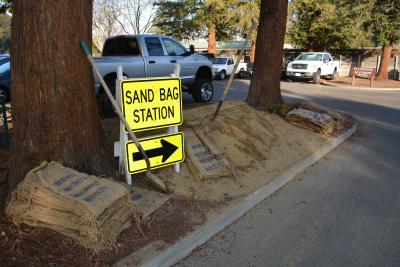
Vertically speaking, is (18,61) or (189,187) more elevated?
(18,61)

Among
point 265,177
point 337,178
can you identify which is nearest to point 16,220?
point 265,177

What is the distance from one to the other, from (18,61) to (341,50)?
32677 mm

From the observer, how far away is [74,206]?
335cm

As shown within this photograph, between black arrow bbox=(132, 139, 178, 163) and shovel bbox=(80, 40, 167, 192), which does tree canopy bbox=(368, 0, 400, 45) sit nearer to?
black arrow bbox=(132, 139, 178, 163)

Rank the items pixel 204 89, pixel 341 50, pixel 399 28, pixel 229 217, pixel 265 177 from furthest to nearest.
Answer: pixel 341 50
pixel 399 28
pixel 204 89
pixel 265 177
pixel 229 217

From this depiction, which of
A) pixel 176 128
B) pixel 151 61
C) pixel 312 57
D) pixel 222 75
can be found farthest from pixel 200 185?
pixel 312 57

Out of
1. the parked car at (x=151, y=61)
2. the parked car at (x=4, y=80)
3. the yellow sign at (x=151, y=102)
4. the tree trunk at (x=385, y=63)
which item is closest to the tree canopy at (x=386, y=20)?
the tree trunk at (x=385, y=63)

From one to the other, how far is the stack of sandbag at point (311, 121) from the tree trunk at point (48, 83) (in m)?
5.12

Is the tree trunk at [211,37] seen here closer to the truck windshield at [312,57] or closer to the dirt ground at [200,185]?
the truck windshield at [312,57]

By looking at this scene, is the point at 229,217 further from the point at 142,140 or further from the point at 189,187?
the point at 142,140

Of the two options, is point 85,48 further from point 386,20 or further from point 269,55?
point 386,20

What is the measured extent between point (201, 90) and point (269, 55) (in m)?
3.40

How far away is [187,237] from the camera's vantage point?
3.70 meters

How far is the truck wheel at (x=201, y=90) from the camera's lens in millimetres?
11492
